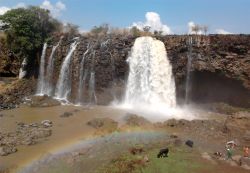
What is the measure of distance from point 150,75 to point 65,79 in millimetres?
9126

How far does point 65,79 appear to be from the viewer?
38.0m

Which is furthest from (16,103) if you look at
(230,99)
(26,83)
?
(230,99)

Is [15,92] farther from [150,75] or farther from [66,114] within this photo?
[150,75]

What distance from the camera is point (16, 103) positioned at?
35406mm

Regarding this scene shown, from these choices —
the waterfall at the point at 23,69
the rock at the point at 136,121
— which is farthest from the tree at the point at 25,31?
the rock at the point at 136,121

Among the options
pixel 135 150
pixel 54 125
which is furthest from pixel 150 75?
pixel 135 150

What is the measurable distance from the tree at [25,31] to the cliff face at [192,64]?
10.7ft

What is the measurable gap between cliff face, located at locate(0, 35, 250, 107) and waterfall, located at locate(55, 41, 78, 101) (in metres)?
0.54

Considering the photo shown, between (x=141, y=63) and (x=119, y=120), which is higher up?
(x=141, y=63)

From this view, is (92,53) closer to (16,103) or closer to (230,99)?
(16,103)

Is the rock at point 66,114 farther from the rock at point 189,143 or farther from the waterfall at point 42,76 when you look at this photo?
the rock at point 189,143

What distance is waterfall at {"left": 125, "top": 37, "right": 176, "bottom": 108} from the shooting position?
35.2 m

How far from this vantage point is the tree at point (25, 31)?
39594 mm

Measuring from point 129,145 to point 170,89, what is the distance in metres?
14.8
